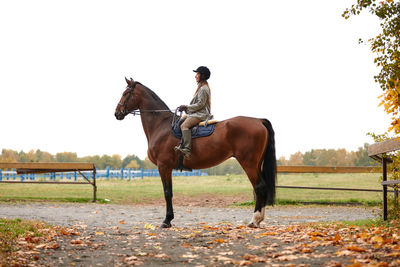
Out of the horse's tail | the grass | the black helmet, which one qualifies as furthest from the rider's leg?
the grass

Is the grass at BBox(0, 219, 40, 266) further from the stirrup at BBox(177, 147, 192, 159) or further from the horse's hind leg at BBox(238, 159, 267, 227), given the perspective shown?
the horse's hind leg at BBox(238, 159, 267, 227)

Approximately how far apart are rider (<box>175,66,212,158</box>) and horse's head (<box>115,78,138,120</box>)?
1.31 metres

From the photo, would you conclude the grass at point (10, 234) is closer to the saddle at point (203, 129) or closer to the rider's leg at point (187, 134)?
the rider's leg at point (187, 134)

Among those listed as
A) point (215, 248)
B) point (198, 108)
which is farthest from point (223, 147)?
point (215, 248)

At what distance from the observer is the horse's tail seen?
311 inches

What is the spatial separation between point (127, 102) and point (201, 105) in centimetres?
183

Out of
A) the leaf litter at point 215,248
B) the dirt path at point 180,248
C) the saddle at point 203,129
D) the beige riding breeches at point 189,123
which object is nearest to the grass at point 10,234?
the leaf litter at point 215,248

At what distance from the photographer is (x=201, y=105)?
8.26m

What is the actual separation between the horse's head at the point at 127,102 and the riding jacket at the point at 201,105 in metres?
1.43

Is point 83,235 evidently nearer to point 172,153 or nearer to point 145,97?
point 172,153

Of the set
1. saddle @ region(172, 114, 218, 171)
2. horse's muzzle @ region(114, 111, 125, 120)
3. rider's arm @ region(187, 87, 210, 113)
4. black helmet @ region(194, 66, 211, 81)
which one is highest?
black helmet @ region(194, 66, 211, 81)

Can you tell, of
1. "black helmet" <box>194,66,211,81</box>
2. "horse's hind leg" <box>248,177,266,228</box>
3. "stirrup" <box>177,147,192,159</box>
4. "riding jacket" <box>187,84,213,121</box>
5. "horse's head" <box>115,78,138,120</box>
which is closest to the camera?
"horse's hind leg" <box>248,177,266,228</box>

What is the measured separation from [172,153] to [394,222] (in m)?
4.40

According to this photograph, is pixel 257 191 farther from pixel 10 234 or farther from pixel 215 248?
pixel 10 234
